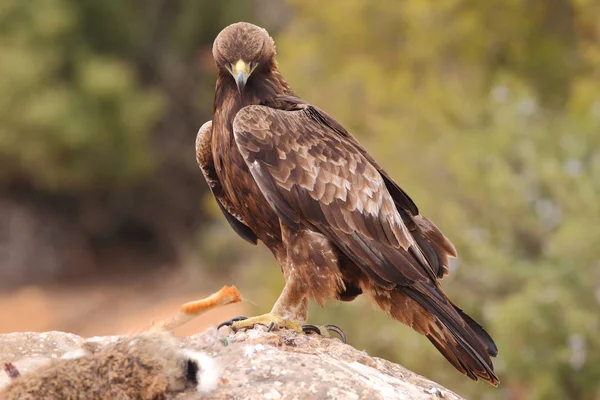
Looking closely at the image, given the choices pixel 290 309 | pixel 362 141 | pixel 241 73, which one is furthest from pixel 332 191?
pixel 362 141

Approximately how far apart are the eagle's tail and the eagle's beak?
3.84ft

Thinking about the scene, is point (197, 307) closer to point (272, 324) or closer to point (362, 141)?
point (272, 324)

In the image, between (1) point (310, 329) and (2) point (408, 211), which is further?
(2) point (408, 211)

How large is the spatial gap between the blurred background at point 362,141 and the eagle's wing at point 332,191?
1059mm

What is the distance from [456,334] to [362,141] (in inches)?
398

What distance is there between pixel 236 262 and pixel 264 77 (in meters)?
15.4

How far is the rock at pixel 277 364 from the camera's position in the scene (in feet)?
11.8

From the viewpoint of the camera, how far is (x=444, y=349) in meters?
4.48

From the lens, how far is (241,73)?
4.50 m

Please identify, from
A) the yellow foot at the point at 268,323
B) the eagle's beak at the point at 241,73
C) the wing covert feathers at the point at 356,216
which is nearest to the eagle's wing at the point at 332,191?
the wing covert feathers at the point at 356,216

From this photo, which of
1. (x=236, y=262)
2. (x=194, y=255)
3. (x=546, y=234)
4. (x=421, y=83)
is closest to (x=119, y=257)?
(x=194, y=255)

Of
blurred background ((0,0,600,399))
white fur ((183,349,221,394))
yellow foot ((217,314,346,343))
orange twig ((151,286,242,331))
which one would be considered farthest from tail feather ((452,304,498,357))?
blurred background ((0,0,600,399))

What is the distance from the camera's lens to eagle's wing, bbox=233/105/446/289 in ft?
14.5

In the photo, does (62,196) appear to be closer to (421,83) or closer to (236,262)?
(236,262)
